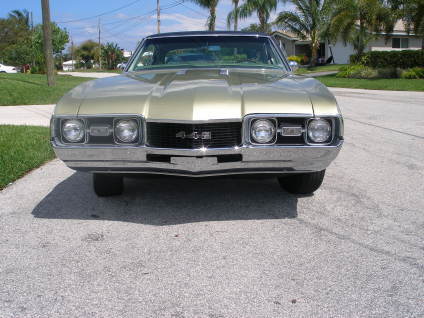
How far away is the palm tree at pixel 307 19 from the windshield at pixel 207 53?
29.7m

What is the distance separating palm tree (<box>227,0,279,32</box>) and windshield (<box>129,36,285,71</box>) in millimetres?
29635

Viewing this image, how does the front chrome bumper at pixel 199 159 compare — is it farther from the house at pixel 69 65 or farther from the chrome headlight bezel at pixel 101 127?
the house at pixel 69 65

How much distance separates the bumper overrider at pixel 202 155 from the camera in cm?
314

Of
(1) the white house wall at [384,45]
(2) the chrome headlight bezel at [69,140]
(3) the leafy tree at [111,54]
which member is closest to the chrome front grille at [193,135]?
(2) the chrome headlight bezel at [69,140]

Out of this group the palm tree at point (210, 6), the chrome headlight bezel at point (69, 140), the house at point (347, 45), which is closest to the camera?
the chrome headlight bezel at point (69, 140)

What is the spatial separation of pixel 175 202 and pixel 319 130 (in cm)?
133

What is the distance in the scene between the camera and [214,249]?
3.00m

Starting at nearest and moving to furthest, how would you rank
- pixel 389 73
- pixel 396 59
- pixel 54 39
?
pixel 389 73 < pixel 396 59 < pixel 54 39

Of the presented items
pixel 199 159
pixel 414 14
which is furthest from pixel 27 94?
pixel 414 14

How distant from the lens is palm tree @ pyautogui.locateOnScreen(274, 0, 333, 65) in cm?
3291

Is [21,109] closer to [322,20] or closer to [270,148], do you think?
[270,148]

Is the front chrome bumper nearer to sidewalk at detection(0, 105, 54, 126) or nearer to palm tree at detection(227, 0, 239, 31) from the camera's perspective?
sidewalk at detection(0, 105, 54, 126)

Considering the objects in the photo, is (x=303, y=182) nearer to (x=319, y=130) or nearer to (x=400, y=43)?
(x=319, y=130)

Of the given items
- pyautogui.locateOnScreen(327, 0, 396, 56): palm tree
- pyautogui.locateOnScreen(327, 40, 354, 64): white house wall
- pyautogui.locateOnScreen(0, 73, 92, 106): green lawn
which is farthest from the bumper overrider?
pyautogui.locateOnScreen(327, 40, 354, 64): white house wall
